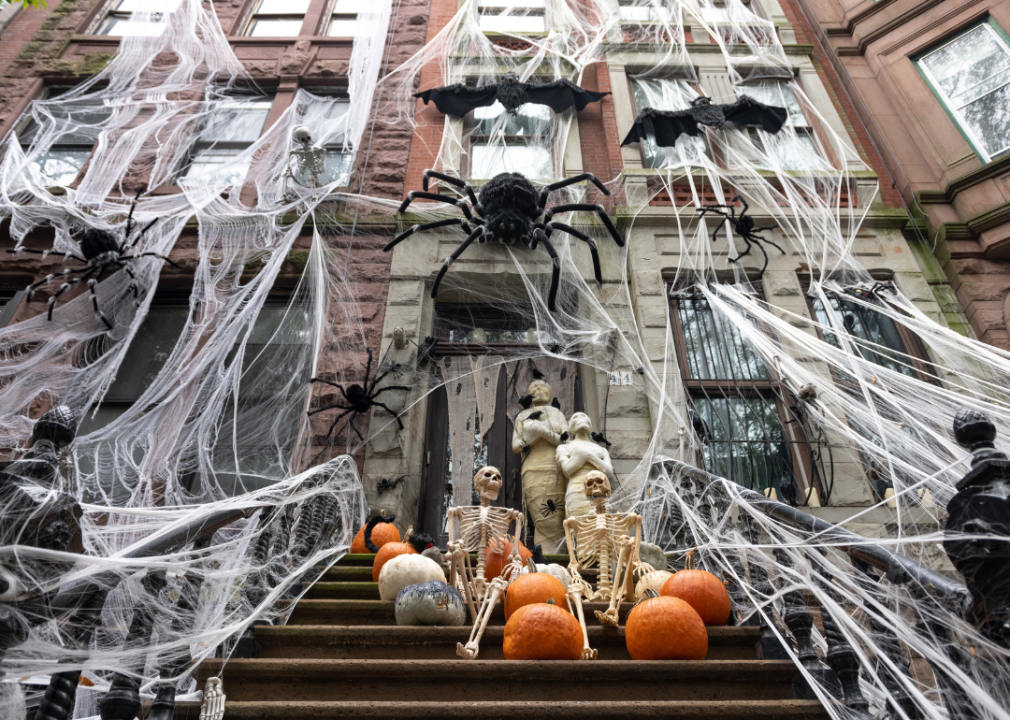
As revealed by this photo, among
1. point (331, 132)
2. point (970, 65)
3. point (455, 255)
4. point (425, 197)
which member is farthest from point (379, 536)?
point (970, 65)

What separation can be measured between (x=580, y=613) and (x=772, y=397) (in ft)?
15.1

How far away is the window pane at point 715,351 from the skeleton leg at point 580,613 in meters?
4.02

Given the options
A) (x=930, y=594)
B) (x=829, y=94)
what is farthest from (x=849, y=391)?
(x=829, y=94)

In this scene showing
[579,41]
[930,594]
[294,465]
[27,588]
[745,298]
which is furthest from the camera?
[579,41]

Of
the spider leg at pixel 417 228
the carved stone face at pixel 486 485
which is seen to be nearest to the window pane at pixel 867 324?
the spider leg at pixel 417 228

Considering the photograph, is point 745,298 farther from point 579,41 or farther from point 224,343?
point 579,41

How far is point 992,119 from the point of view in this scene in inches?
319

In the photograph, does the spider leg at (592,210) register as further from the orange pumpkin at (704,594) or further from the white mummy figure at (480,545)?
the orange pumpkin at (704,594)

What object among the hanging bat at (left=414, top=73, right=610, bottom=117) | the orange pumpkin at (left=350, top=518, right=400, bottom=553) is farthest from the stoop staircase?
the hanging bat at (left=414, top=73, right=610, bottom=117)

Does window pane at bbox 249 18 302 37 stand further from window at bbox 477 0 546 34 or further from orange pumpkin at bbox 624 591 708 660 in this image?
orange pumpkin at bbox 624 591 708 660

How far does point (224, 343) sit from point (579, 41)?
8376mm

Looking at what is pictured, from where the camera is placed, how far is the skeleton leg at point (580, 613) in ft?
9.98

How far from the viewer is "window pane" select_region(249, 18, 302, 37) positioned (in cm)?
1151

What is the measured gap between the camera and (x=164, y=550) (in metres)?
2.77
